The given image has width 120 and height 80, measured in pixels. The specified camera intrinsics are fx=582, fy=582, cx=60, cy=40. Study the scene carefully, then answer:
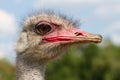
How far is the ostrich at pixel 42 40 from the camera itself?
7324 millimetres

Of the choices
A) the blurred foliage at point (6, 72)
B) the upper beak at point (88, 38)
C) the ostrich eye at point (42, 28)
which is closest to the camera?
the upper beak at point (88, 38)

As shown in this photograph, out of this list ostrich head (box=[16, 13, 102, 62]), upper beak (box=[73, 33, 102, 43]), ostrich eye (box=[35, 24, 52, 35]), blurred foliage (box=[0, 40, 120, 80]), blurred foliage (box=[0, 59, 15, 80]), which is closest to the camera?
upper beak (box=[73, 33, 102, 43])

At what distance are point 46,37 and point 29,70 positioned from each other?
53 centimetres

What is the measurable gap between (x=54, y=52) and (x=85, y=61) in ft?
115

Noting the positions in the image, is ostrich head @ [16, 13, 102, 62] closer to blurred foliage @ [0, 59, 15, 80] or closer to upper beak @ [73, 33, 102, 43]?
upper beak @ [73, 33, 102, 43]

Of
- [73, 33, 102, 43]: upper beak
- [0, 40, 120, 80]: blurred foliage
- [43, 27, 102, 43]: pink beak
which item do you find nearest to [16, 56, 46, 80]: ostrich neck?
[43, 27, 102, 43]: pink beak

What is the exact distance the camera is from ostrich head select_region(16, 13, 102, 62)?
24.4 ft

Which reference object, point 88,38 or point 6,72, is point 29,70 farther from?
point 6,72

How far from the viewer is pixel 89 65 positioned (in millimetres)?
42156

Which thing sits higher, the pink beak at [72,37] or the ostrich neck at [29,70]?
the pink beak at [72,37]

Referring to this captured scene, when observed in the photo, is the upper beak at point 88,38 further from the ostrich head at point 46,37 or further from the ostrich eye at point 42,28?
the ostrich eye at point 42,28

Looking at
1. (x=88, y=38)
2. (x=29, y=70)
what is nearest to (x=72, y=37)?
→ (x=88, y=38)

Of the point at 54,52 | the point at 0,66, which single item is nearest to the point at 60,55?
the point at 54,52

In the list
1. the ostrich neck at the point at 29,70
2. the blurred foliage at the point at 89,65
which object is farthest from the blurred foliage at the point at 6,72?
the ostrich neck at the point at 29,70
